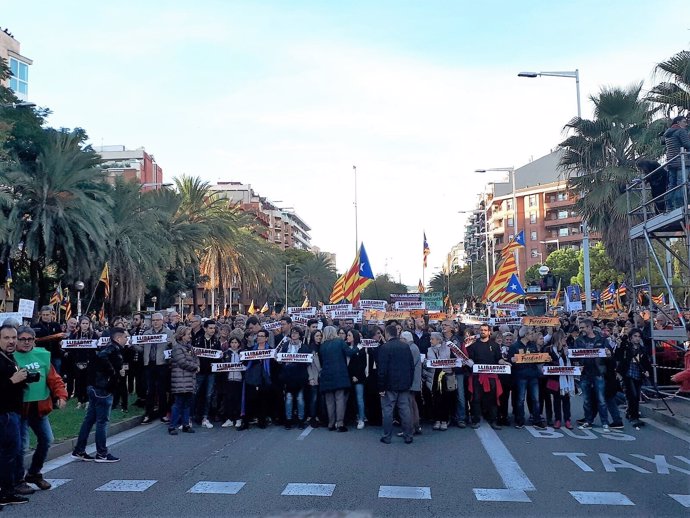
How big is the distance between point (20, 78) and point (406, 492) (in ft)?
167

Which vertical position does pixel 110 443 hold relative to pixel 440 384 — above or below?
below

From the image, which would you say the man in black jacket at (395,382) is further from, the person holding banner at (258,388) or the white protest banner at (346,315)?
the white protest banner at (346,315)

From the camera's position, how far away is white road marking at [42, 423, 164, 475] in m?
9.00

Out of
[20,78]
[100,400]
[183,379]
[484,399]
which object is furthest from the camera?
[20,78]

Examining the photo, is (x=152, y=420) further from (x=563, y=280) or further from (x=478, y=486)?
A: (x=563, y=280)

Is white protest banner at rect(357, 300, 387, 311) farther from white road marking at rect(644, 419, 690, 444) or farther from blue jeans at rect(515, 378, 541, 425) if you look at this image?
white road marking at rect(644, 419, 690, 444)

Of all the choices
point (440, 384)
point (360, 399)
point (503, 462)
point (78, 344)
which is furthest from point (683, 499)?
point (78, 344)

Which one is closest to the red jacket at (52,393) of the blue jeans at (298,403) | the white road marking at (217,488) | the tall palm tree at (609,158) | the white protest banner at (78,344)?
the white road marking at (217,488)

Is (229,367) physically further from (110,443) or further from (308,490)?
(308,490)

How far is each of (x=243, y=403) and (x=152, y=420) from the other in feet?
5.92

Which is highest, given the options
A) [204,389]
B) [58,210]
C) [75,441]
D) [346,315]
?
A: [58,210]

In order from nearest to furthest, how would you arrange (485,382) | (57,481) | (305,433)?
(57,481) < (305,433) < (485,382)

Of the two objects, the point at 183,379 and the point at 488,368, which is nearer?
the point at 183,379

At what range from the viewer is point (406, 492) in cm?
763
